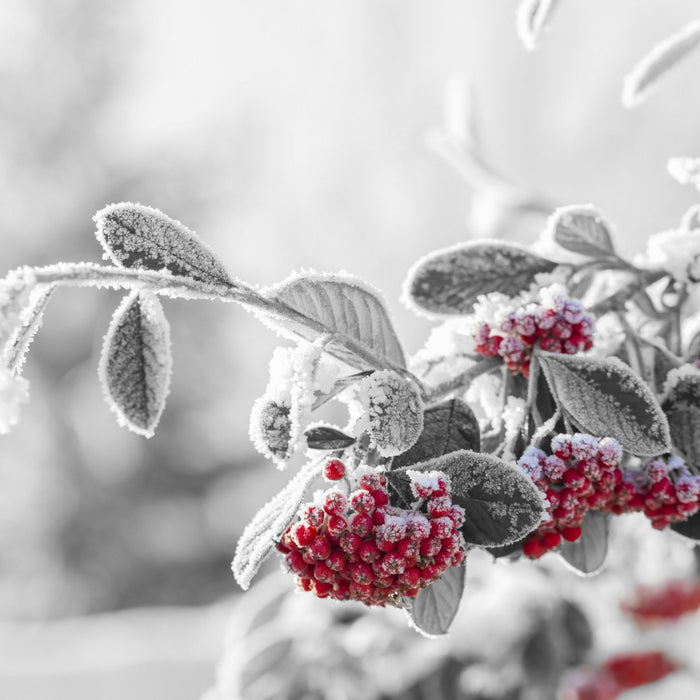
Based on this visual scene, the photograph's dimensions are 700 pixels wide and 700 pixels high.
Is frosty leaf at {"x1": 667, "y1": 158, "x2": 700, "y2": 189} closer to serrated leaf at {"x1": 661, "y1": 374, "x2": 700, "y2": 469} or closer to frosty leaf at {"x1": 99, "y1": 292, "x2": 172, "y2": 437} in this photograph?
serrated leaf at {"x1": 661, "y1": 374, "x2": 700, "y2": 469}

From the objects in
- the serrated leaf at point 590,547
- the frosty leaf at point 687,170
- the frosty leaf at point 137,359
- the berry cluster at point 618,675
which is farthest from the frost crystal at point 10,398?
the berry cluster at point 618,675

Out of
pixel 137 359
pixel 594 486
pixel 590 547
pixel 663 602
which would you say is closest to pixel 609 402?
pixel 594 486

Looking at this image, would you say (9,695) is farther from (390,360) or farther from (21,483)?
(21,483)

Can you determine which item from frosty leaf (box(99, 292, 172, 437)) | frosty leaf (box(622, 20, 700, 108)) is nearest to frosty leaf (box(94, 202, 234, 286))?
frosty leaf (box(99, 292, 172, 437))

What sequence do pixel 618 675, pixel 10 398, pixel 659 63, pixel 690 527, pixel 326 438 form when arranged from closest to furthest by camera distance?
1. pixel 10 398
2. pixel 326 438
3. pixel 690 527
4. pixel 659 63
5. pixel 618 675

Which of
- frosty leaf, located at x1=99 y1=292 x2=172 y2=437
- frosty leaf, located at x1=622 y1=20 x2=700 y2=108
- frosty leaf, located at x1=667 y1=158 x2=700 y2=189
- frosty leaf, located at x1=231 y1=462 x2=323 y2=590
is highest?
frosty leaf, located at x1=622 y1=20 x2=700 y2=108

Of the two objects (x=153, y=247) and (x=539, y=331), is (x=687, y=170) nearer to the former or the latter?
(x=539, y=331)
